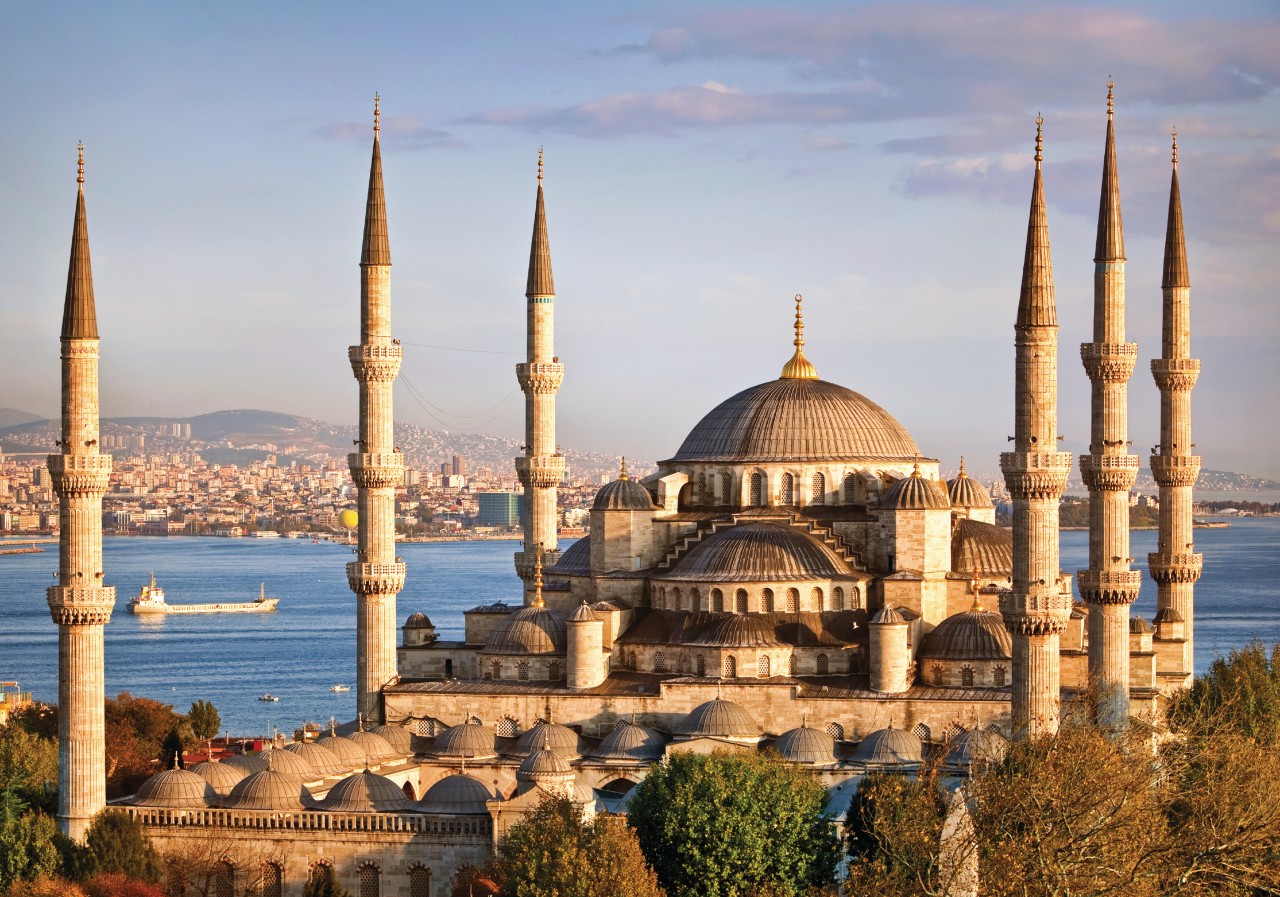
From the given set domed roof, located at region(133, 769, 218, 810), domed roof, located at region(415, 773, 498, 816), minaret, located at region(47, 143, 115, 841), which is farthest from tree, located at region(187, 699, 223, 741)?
domed roof, located at region(415, 773, 498, 816)

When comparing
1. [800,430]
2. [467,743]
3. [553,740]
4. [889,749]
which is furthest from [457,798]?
[800,430]

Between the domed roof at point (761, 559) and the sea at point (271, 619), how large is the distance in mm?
23369

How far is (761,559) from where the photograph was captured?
33875 millimetres

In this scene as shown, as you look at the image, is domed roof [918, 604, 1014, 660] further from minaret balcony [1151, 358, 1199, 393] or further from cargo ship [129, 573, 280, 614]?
cargo ship [129, 573, 280, 614]

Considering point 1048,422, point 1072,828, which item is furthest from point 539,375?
point 1072,828

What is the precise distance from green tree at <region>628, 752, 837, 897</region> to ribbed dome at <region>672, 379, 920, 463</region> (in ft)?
36.9

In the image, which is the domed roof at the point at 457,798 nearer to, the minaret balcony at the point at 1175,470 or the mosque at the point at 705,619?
the mosque at the point at 705,619

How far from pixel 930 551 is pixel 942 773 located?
616 cm

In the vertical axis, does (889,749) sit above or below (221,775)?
above

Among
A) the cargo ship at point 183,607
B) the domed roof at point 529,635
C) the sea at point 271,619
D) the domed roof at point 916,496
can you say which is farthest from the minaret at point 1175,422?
the cargo ship at point 183,607

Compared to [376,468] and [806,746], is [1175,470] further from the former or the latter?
[376,468]

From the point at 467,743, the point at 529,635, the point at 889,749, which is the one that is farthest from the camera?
the point at 529,635

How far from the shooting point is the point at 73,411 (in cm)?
2981

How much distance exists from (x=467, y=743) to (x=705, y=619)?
450 centimetres
